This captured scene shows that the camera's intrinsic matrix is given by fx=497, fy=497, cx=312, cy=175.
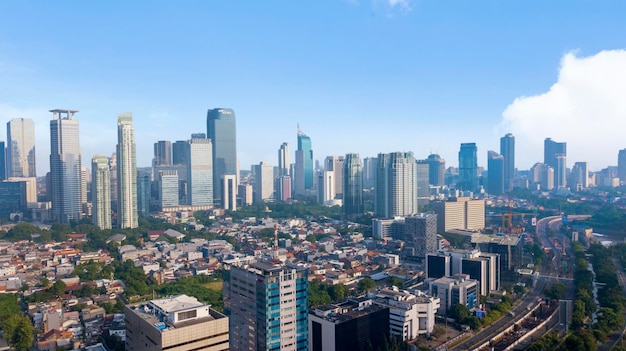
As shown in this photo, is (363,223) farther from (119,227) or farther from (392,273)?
(119,227)

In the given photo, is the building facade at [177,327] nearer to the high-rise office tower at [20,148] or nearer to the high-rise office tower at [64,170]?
the high-rise office tower at [64,170]

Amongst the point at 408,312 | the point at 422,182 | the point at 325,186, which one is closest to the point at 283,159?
the point at 325,186

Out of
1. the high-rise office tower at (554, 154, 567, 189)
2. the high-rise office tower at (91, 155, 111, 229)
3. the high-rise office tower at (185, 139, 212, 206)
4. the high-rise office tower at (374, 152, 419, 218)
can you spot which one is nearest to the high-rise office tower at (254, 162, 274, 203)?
the high-rise office tower at (185, 139, 212, 206)

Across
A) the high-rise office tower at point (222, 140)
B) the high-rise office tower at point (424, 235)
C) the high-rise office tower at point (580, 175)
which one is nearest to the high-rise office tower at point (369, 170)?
the high-rise office tower at point (222, 140)

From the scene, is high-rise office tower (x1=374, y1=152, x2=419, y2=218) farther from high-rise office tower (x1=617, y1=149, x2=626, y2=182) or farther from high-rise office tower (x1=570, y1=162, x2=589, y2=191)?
high-rise office tower (x1=617, y1=149, x2=626, y2=182)

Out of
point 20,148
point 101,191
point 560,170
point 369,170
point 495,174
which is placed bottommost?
point 101,191

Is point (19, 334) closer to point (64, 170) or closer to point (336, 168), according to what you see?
point (64, 170)

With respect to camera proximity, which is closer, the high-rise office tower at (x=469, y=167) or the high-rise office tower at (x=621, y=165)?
the high-rise office tower at (x=469, y=167)
